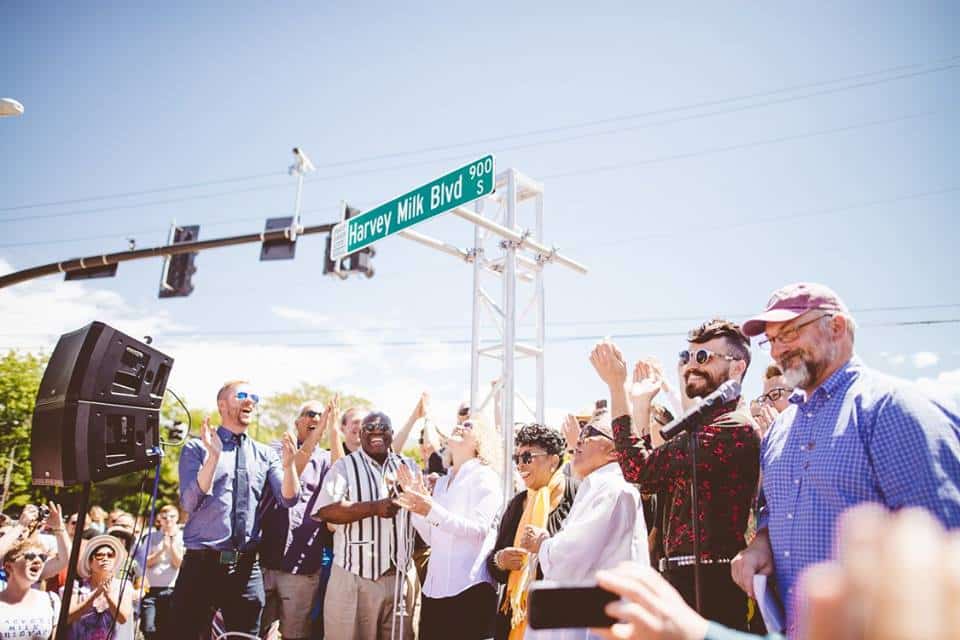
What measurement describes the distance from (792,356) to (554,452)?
7.99 feet

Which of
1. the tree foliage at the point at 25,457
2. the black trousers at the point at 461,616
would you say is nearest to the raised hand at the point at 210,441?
the black trousers at the point at 461,616

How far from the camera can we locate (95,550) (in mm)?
5176

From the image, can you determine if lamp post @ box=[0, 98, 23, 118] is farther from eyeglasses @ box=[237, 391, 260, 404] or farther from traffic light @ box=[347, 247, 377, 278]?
eyeglasses @ box=[237, 391, 260, 404]

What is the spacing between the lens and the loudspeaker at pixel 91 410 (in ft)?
11.3

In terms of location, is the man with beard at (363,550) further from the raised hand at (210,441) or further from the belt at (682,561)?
the belt at (682,561)

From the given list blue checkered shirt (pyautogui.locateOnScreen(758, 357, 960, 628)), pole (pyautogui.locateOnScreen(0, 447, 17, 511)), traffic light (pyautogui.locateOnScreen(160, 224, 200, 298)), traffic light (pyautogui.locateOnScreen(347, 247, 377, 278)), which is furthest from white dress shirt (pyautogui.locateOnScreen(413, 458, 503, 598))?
pole (pyautogui.locateOnScreen(0, 447, 17, 511))

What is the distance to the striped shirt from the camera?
4719 millimetres

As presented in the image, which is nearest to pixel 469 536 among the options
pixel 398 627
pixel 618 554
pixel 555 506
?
pixel 555 506

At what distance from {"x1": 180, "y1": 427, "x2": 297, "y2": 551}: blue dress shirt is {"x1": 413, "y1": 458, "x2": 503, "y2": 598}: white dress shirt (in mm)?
1286

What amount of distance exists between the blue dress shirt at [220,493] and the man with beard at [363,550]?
17.1 inches

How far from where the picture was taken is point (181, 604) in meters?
4.30

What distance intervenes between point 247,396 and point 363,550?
63.7 inches

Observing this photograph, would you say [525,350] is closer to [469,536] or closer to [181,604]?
[469,536]

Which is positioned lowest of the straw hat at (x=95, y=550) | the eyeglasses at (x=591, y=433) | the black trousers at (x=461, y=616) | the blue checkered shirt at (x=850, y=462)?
the black trousers at (x=461, y=616)
